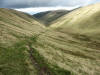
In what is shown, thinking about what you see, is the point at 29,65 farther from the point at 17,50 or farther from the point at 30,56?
the point at 17,50

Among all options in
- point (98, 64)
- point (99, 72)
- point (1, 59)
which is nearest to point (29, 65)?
point (1, 59)

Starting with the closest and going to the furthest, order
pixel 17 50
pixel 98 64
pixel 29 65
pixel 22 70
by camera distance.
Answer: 1. pixel 22 70
2. pixel 29 65
3. pixel 17 50
4. pixel 98 64

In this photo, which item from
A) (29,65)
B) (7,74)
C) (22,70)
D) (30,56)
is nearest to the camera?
(7,74)

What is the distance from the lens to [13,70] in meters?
Answer: 35.0

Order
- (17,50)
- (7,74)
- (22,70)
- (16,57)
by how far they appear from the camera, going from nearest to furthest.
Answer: (7,74)
(22,70)
(16,57)
(17,50)

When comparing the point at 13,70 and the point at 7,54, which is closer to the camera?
the point at 13,70

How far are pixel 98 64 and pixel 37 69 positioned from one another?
2877 centimetres

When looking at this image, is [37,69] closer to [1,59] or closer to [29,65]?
[29,65]

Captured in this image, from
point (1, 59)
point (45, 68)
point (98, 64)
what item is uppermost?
point (1, 59)

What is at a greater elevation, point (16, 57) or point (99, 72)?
point (16, 57)

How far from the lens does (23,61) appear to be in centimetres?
4122

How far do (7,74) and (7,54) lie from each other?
12.2m

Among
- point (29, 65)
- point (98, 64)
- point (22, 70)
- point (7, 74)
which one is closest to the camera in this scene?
point (7, 74)

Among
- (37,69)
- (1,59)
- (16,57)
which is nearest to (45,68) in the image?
(37,69)
